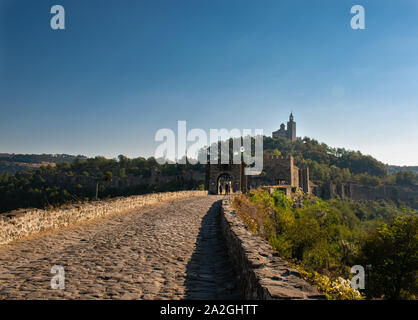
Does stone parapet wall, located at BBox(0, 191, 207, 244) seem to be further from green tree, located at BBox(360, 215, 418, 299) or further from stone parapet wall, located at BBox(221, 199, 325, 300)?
green tree, located at BBox(360, 215, 418, 299)

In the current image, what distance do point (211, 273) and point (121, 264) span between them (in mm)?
1676

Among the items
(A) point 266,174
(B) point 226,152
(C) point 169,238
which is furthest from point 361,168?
(C) point 169,238

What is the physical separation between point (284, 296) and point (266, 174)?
52029mm

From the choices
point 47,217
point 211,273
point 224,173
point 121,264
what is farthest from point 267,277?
point 224,173

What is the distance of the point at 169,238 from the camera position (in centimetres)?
705

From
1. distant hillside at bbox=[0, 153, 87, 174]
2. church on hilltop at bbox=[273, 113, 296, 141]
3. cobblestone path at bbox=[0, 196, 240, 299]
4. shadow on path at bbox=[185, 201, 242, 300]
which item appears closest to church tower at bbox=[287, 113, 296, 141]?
church on hilltop at bbox=[273, 113, 296, 141]

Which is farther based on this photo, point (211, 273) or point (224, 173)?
point (224, 173)

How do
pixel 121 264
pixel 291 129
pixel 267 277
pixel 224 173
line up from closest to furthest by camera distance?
pixel 267 277
pixel 121 264
pixel 224 173
pixel 291 129

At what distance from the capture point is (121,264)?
4.73 metres

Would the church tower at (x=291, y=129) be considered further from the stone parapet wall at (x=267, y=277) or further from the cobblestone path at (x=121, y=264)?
the stone parapet wall at (x=267, y=277)

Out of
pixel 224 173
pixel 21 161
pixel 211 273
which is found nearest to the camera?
pixel 211 273

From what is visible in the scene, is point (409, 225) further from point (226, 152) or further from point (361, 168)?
point (361, 168)

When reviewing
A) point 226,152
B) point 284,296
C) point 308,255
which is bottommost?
point 308,255

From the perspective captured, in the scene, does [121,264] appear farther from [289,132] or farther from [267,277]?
[289,132]
